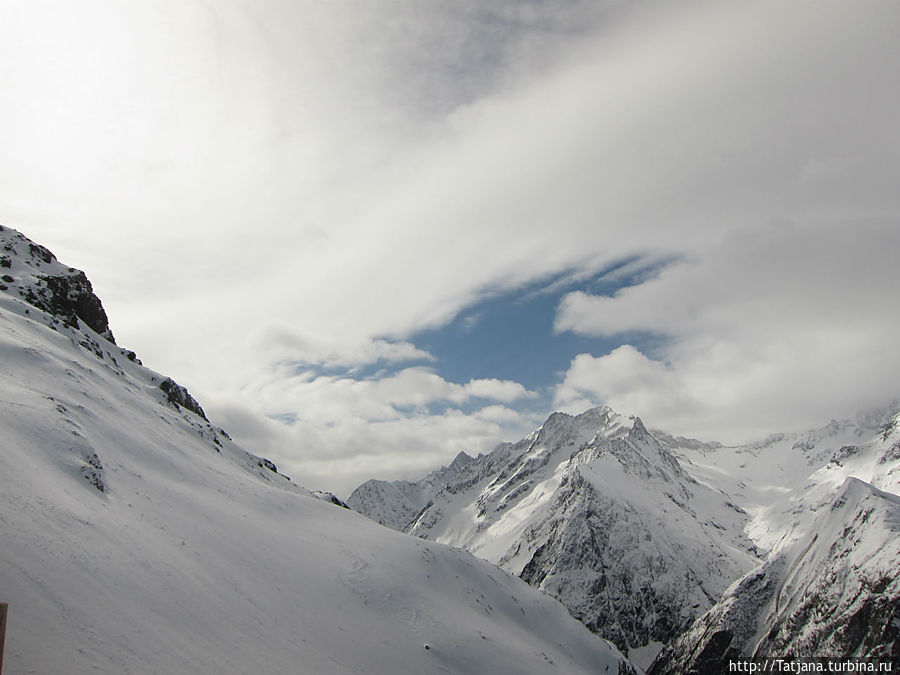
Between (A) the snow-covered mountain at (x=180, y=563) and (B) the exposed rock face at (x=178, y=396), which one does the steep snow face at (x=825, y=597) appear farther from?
(B) the exposed rock face at (x=178, y=396)

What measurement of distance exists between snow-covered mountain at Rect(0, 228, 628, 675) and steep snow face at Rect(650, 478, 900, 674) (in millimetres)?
26956

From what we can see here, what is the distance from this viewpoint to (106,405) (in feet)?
175

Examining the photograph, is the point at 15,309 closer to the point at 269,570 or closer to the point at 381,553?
the point at 269,570

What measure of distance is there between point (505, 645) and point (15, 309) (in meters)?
68.9

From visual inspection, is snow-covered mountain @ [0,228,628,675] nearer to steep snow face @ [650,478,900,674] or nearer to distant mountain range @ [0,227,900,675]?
distant mountain range @ [0,227,900,675]

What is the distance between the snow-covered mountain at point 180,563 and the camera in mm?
24438

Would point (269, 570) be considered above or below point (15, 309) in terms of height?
below

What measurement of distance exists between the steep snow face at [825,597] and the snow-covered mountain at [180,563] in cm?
2696

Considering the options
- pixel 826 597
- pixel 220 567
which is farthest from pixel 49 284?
pixel 826 597

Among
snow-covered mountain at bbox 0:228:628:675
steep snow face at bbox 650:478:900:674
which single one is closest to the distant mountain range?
snow-covered mountain at bbox 0:228:628:675

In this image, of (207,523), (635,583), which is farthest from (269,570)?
(635,583)

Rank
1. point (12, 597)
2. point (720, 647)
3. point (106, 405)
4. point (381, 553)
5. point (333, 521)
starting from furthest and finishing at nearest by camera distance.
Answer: point (720, 647)
point (333, 521)
point (381, 553)
point (106, 405)
point (12, 597)

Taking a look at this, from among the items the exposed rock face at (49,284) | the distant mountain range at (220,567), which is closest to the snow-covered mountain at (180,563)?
the distant mountain range at (220,567)

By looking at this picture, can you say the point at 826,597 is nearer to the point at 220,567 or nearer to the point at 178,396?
the point at 220,567
